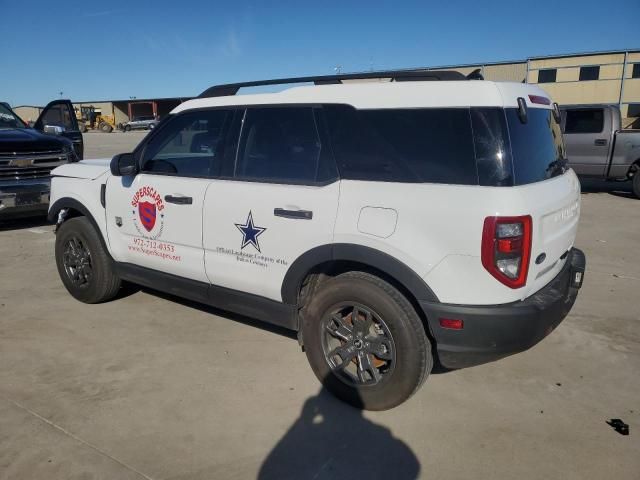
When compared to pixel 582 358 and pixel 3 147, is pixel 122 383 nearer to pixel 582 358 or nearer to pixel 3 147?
pixel 582 358

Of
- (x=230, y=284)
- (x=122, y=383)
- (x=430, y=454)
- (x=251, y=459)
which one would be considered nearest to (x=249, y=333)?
(x=230, y=284)

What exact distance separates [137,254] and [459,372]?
8.78 feet

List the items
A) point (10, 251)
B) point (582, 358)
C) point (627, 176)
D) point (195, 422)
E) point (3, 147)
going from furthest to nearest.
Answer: point (627, 176), point (3, 147), point (10, 251), point (582, 358), point (195, 422)

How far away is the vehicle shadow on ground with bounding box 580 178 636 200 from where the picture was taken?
1145cm

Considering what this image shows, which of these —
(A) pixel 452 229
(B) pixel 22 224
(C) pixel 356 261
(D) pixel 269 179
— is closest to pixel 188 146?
(D) pixel 269 179

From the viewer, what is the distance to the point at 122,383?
3344 mm

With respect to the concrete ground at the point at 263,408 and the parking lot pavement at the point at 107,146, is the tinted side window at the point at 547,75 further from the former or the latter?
the concrete ground at the point at 263,408

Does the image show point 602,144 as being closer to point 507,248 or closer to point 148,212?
point 507,248

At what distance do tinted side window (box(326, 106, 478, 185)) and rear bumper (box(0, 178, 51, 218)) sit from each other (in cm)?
610

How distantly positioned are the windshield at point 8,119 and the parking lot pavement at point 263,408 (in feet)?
17.9

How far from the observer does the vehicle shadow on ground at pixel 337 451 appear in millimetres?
2514

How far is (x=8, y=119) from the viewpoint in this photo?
8711mm

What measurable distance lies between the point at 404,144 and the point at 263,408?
1.78 metres

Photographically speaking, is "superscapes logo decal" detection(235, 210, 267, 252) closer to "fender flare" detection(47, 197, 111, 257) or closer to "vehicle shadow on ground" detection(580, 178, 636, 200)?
"fender flare" detection(47, 197, 111, 257)
